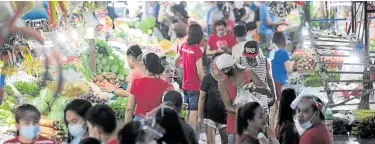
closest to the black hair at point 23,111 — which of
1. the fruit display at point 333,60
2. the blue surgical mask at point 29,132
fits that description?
the blue surgical mask at point 29,132

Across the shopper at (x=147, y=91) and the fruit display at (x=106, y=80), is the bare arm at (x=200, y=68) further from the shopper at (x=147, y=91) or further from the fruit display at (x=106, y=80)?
the shopper at (x=147, y=91)

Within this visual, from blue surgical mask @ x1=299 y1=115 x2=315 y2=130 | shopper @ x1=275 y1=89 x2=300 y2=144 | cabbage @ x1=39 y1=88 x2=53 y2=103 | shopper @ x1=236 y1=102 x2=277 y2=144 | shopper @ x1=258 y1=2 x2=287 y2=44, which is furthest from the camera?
shopper @ x1=258 y1=2 x2=287 y2=44

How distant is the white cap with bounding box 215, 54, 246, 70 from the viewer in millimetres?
6391

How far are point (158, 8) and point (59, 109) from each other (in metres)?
1.36

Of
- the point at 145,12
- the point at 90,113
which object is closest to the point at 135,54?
the point at 145,12

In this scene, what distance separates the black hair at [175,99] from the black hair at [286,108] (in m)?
0.89

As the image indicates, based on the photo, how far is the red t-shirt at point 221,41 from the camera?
7.21 m

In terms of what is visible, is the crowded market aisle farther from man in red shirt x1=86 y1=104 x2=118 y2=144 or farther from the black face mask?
man in red shirt x1=86 y1=104 x2=118 y2=144

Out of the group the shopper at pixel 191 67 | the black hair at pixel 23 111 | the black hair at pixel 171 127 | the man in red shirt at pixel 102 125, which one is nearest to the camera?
the black hair at pixel 171 127

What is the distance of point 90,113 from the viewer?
202 inches

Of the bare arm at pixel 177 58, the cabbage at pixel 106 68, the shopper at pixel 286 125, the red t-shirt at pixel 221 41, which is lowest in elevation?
the shopper at pixel 286 125

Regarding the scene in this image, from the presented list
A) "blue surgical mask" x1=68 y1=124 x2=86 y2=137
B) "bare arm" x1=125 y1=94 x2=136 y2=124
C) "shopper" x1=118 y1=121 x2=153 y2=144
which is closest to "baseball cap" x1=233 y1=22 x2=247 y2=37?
"bare arm" x1=125 y1=94 x2=136 y2=124

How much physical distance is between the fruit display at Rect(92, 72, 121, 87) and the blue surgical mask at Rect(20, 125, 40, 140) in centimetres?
178

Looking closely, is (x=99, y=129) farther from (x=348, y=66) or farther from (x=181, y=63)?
(x=348, y=66)
